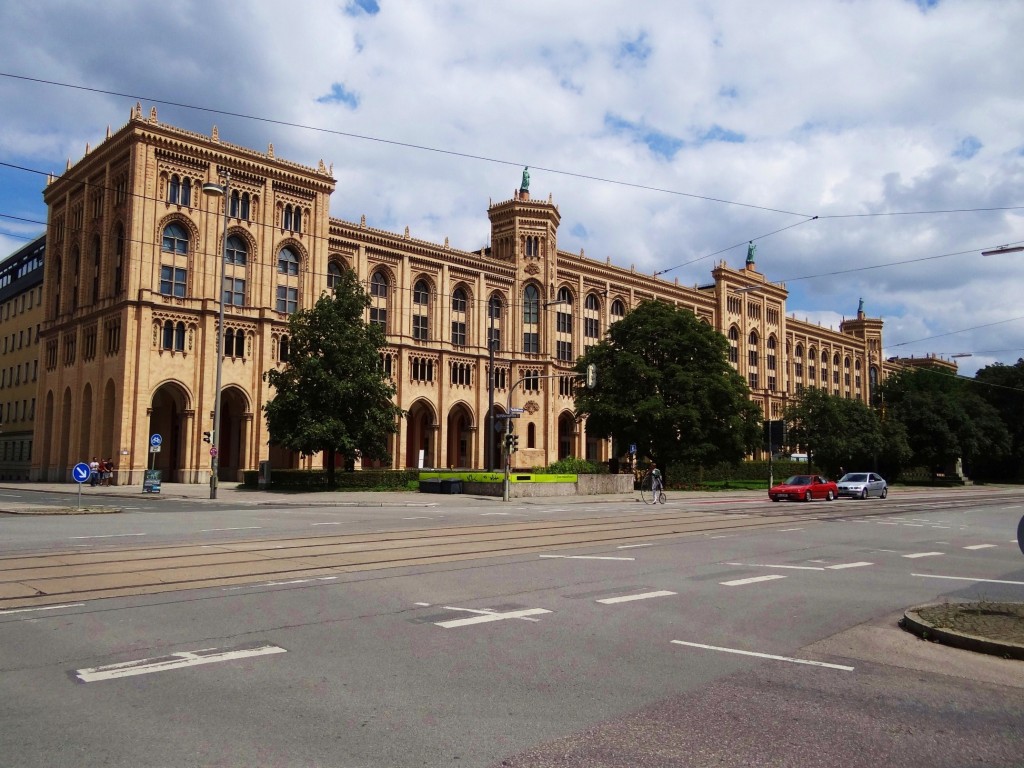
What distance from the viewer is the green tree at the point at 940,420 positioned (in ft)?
237

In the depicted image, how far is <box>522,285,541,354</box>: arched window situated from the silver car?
33993mm

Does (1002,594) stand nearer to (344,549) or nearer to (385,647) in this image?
(385,647)

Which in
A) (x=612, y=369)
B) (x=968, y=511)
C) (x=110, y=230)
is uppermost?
(x=110, y=230)

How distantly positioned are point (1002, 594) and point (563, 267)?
6491 centimetres

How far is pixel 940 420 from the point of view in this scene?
236 feet

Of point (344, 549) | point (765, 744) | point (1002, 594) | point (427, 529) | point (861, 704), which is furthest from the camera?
point (427, 529)

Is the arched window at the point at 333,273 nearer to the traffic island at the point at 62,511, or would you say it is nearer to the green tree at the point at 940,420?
the traffic island at the point at 62,511

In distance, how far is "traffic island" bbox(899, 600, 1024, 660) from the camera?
7.19m

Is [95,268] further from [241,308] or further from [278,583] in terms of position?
[278,583]

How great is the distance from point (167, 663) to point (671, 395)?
4523cm

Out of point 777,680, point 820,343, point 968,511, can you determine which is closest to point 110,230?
point 968,511

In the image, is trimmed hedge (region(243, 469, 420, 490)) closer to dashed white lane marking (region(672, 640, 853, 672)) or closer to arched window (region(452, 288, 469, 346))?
arched window (region(452, 288, 469, 346))

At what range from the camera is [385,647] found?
23.4 feet

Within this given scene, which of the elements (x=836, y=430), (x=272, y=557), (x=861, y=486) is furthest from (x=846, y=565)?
(x=836, y=430)
